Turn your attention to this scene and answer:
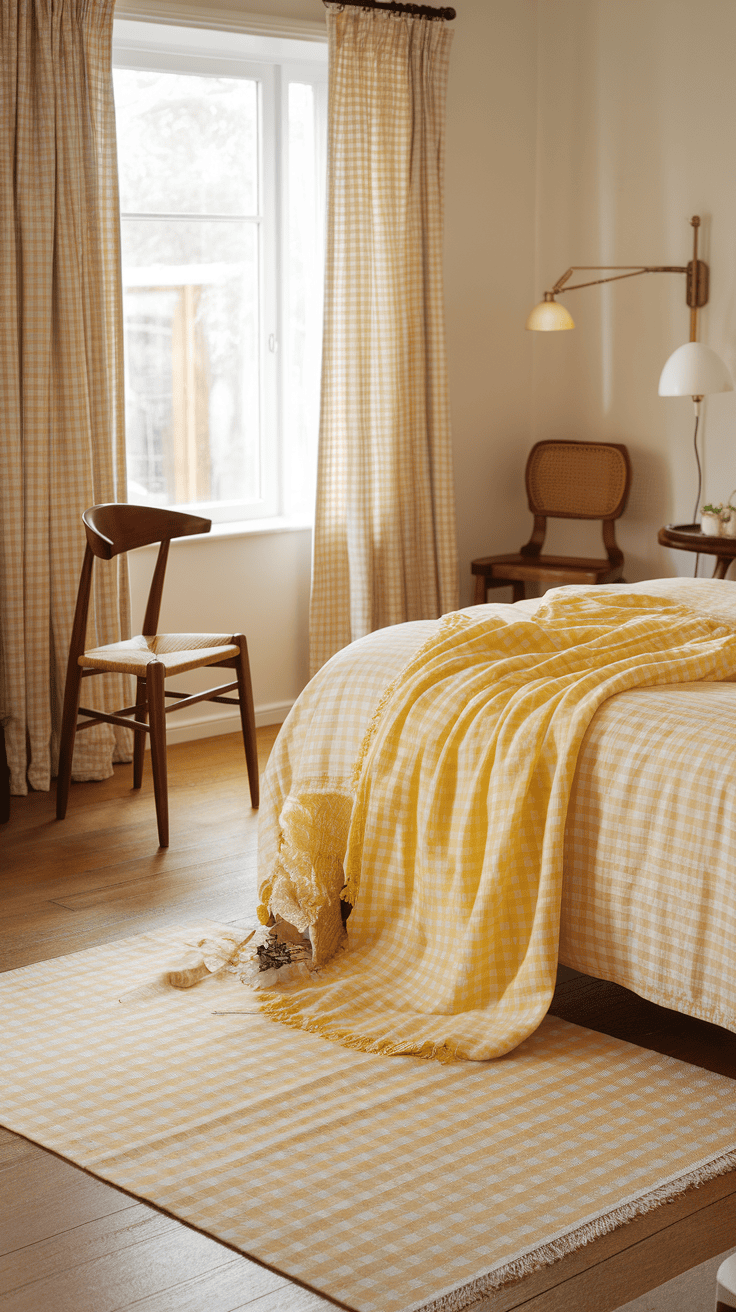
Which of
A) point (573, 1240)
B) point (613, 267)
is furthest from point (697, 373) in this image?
point (573, 1240)

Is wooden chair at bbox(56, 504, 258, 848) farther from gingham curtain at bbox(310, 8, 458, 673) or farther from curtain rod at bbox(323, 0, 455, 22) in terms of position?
curtain rod at bbox(323, 0, 455, 22)

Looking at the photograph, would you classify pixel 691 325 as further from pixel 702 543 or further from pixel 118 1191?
pixel 118 1191

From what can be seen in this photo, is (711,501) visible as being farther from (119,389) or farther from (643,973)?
(643,973)

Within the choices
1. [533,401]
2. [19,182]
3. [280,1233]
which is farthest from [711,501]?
[280,1233]

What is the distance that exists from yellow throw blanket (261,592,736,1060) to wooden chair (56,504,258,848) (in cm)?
82

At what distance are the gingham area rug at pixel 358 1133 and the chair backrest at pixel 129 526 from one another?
1409 mm

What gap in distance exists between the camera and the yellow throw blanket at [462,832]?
7.99 feet

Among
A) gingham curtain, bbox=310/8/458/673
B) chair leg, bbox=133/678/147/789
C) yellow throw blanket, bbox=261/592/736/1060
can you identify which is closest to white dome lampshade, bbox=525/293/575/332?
gingham curtain, bbox=310/8/458/673

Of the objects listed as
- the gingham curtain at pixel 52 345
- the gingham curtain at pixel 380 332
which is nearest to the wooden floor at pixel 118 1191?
the gingham curtain at pixel 52 345

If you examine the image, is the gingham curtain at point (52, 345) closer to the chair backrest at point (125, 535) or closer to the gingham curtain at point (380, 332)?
the chair backrest at point (125, 535)

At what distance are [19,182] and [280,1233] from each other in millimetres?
3016

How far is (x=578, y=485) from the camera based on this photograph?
206 inches

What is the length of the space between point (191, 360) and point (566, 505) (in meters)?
1.49

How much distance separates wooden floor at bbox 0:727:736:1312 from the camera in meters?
1.77
